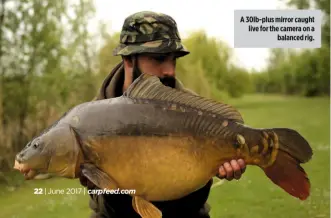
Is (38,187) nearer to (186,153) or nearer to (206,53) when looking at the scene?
(186,153)

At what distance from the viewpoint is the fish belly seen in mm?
761

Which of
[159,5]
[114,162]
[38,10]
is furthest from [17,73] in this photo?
[114,162]

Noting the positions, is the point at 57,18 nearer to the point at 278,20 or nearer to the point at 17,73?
the point at 17,73

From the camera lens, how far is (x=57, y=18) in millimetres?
1856

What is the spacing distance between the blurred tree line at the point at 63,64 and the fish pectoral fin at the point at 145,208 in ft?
3.23

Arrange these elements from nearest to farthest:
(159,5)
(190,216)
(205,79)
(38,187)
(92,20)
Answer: (190,216)
(38,187)
(159,5)
(92,20)
(205,79)

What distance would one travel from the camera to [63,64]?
1.97 metres

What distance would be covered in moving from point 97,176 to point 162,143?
0.12 metres

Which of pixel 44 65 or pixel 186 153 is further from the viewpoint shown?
pixel 44 65

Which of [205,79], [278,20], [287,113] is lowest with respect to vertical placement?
[287,113]

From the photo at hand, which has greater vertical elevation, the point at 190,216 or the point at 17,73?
the point at 17,73

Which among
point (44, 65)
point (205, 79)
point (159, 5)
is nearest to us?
point (159, 5)

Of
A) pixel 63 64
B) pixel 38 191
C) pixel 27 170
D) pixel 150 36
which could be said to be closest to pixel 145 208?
pixel 27 170

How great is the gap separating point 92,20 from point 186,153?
3.71 feet
